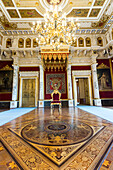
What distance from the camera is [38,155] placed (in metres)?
1.12

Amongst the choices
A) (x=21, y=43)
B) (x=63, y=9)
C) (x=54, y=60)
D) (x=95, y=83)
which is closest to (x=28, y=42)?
(x=21, y=43)

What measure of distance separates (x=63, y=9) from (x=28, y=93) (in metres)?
7.23

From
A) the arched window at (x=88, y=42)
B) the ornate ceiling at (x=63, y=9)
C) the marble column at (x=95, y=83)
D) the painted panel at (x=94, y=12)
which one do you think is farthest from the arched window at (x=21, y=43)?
the marble column at (x=95, y=83)

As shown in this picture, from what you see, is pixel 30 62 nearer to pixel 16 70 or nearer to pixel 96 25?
pixel 16 70

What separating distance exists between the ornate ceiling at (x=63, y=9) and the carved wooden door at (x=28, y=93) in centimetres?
459

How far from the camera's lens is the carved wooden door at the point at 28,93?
8.29 metres

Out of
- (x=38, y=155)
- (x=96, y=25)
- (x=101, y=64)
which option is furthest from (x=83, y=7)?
(x=38, y=155)

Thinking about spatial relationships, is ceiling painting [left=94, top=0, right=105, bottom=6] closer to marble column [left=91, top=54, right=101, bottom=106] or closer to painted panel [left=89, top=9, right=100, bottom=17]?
painted panel [left=89, top=9, right=100, bottom=17]

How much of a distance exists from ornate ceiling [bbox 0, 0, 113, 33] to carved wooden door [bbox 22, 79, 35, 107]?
4.59m

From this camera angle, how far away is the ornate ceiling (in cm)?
593

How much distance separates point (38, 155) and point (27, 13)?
27.5 ft

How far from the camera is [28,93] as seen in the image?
8453mm

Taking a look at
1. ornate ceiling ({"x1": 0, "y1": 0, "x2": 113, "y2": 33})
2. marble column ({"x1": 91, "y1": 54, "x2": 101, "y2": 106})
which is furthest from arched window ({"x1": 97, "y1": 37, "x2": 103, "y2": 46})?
marble column ({"x1": 91, "y1": 54, "x2": 101, "y2": 106})

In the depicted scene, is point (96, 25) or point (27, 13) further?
point (96, 25)
